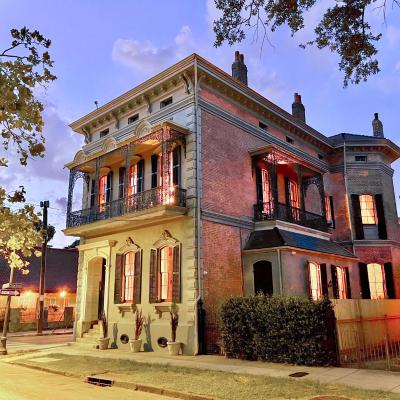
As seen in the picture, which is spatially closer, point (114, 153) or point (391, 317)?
point (391, 317)

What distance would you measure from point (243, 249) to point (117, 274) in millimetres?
5576

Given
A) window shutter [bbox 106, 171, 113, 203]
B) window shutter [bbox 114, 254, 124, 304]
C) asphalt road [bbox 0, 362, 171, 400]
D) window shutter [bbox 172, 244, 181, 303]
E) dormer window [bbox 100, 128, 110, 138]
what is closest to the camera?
asphalt road [bbox 0, 362, 171, 400]

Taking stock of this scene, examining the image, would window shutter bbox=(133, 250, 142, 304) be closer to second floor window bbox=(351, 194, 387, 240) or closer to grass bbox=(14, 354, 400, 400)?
grass bbox=(14, 354, 400, 400)


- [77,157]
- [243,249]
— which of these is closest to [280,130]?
[243,249]

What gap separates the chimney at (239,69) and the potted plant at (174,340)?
1188 centimetres

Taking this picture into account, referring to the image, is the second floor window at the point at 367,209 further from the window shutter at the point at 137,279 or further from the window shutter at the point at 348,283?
the window shutter at the point at 137,279

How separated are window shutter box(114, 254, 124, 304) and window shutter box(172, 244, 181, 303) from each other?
330 centimetres

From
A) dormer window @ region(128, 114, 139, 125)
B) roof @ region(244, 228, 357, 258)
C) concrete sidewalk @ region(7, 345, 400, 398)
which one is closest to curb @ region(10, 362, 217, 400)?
concrete sidewalk @ region(7, 345, 400, 398)

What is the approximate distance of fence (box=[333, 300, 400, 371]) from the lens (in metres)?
11.1

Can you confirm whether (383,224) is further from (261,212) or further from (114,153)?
(114,153)

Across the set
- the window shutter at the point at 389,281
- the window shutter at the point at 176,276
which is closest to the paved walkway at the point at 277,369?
the window shutter at the point at 176,276

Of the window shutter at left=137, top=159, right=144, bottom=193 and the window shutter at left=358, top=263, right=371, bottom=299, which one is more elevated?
the window shutter at left=137, top=159, right=144, bottom=193

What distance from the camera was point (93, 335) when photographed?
18344mm

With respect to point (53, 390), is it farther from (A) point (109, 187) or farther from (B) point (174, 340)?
(A) point (109, 187)
